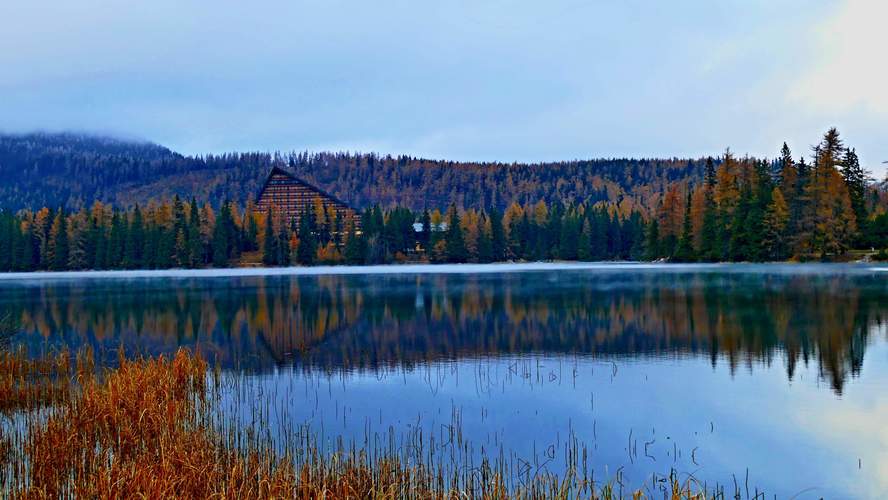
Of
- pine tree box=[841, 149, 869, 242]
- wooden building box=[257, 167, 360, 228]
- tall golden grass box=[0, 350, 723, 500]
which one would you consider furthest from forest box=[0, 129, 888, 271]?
Answer: tall golden grass box=[0, 350, 723, 500]

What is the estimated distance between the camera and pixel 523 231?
138 metres

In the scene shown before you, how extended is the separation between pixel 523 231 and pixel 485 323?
10725 centimetres

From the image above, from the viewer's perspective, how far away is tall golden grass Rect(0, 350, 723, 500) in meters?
8.83

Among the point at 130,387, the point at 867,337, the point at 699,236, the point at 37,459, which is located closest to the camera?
the point at 37,459

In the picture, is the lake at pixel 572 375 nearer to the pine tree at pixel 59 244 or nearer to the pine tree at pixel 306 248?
the pine tree at pixel 306 248

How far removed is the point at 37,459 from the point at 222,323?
79.3ft

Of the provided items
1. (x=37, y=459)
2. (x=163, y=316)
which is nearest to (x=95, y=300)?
(x=163, y=316)

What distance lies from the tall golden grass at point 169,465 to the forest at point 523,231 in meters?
77.8

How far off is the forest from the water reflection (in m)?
32.0

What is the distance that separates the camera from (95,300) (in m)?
48.4

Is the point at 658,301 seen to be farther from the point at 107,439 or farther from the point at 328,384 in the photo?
the point at 107,439

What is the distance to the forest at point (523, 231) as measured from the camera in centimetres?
8206

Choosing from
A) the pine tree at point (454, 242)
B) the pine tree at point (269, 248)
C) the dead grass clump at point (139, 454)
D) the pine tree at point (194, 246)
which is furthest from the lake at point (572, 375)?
the pine tree at point (454, 242)

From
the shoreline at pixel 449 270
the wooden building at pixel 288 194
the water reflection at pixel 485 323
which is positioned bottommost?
the shoreline at pixel 449 270
